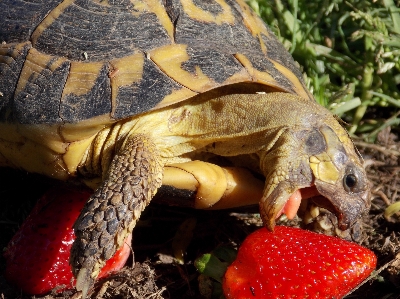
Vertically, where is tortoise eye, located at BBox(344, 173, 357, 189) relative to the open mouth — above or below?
above

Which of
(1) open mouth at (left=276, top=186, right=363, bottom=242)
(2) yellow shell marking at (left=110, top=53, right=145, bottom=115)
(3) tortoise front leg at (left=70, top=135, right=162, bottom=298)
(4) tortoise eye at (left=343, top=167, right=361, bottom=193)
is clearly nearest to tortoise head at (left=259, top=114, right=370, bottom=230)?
(4) tortoise eye at (left=343, top=167, right=361, bottom=193)

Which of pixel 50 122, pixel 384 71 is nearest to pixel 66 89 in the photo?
pixel 50 122

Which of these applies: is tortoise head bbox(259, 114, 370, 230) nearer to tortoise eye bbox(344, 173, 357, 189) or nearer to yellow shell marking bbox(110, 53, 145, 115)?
tortoise eye bbox(344, 173, 357, 189)

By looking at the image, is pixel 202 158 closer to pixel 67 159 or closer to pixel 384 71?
pixel 67 159

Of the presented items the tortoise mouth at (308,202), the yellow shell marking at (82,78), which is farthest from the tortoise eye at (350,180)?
the yellow shell marking at (82,78)

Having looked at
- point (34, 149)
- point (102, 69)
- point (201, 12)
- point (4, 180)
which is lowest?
point (4, 180)

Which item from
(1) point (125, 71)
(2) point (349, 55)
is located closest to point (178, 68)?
(1) point (125, 71)

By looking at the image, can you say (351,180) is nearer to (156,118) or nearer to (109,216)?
(156,118)

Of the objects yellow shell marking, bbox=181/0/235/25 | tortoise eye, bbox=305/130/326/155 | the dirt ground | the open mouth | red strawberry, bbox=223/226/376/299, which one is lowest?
the dirt ground
